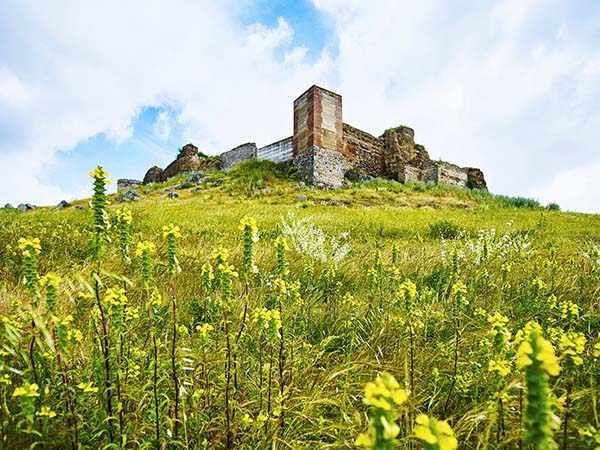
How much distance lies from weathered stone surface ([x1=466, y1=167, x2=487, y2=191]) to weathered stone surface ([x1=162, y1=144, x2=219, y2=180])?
2423cm

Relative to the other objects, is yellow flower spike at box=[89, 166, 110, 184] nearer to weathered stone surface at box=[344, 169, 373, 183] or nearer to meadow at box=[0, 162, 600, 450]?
meadow at box=[0, 162, 600, 450]

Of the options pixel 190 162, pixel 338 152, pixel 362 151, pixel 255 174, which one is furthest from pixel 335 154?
pixel 190 162

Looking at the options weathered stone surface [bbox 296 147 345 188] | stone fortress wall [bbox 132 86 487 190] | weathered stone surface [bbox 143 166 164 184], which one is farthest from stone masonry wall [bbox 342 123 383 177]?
weathered stone surface [bbox 143 166 164 184]

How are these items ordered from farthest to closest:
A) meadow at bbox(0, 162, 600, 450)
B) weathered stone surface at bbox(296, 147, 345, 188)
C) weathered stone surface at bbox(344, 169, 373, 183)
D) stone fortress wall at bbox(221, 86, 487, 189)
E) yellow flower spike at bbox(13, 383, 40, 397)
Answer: weathered stone surface at bbox(344, 169, 373, 183), stone fortress wall at bbox(221, 86, 487, 189), weathered stone surface at bbox(296, 147, 345, 188), meadow at bbox(0, 162, 600, 450), yellow flower spike at bbox(13, 383, 40, 397)

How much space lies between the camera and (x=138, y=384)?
182cm

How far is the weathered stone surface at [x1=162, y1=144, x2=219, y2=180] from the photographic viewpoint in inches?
1228

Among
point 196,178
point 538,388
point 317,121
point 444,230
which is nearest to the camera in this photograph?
point 538,388

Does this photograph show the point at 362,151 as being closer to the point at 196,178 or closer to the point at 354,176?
the point at 354,176

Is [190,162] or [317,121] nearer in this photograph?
[317,121]

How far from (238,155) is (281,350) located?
95.9 feet


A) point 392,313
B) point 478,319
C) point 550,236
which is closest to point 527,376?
point 478,319

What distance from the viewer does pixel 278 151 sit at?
24.7m

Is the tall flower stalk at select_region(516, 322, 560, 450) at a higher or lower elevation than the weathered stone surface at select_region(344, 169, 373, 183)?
lower

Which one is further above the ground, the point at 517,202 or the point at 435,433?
the point at 517,202
